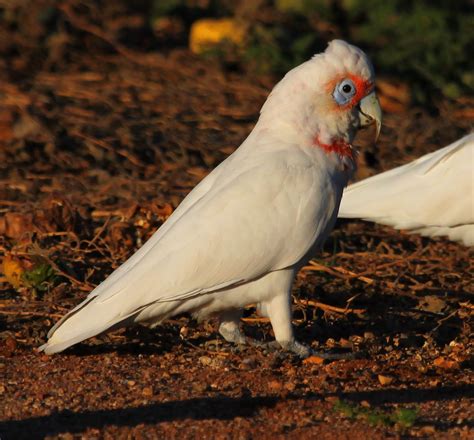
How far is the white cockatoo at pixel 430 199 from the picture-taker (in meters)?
6.30

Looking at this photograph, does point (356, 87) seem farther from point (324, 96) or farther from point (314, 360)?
Answer: point (314, 360)

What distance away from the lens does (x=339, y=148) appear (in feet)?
16.0

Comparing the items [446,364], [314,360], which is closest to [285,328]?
[314,360]

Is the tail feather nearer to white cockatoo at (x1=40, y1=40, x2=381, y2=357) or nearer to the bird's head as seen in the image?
white cockatoo at (x1=40, y1=40, x2=381, y2=357)

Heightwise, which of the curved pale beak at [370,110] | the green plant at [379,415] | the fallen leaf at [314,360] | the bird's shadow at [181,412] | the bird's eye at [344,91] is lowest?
the fallen leaf at [314,360]

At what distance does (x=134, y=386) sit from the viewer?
450 centimetres

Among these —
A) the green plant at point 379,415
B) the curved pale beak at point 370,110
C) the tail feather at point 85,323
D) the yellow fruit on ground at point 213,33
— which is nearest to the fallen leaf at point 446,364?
the green plant at point 379,415

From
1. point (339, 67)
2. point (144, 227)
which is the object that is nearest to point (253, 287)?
point (339, 67)

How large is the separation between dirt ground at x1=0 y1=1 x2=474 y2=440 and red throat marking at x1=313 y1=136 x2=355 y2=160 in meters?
0.94

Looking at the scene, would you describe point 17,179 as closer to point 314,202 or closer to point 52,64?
point 52,64

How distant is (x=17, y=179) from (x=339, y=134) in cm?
331

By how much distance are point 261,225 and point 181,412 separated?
964mm

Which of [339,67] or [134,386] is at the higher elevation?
[339,67]

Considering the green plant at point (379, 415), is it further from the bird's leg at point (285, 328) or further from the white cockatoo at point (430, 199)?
the white cockatoo at point (430, 199)
